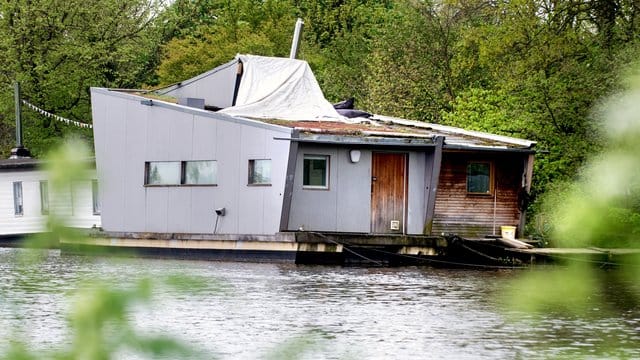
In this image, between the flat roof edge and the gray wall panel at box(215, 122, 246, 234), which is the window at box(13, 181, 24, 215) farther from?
the gray wall panel at box(215, 122, 246, 234)

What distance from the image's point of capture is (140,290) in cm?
175

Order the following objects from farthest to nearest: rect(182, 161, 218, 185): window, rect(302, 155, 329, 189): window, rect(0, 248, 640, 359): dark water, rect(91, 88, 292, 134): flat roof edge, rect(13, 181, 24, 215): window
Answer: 1. rect(13, 181, 24, 215): window
2. rect(182, 161, 218, 185): window
3. rect(302, 155, 329, 189): window
4. rect(91, 88, 292, 134): flat roof edge
5. rect(0, 248, 640, 359): dark water

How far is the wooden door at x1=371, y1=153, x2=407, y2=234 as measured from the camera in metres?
27.9

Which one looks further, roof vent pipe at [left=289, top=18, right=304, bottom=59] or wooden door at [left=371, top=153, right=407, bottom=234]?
roof vent pipe at [left=289, top=18, right=304, bottom=59]

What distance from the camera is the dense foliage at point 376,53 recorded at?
29.5 metres

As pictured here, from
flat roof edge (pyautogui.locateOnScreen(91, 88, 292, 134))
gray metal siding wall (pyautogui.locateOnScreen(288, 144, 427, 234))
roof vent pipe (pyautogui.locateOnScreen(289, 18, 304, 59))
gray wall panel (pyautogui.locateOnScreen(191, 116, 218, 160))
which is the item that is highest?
roof vent pipe (pyautogui.locateOnScreen(289, 18, 304, 59))

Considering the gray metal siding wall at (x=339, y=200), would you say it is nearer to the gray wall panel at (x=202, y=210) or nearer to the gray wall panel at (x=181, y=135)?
the gray wall panel at (x=202, y=210)

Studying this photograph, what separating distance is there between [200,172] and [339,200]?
11.4 feet

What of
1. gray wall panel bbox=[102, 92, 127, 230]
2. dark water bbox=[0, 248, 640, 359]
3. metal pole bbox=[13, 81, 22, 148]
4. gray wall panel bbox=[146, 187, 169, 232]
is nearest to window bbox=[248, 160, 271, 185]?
gray wall panel bbox=[146, 187, 169, 232]

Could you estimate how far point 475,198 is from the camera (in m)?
29.0

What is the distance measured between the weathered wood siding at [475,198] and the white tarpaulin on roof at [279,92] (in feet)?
12.4

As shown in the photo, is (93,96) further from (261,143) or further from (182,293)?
(182,293)

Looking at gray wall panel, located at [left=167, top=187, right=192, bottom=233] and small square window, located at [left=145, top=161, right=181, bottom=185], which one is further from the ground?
small square window, located at [left=145, top=161, right=181, bottom=185]

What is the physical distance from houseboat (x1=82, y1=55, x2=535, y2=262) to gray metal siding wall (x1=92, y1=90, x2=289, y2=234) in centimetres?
3
